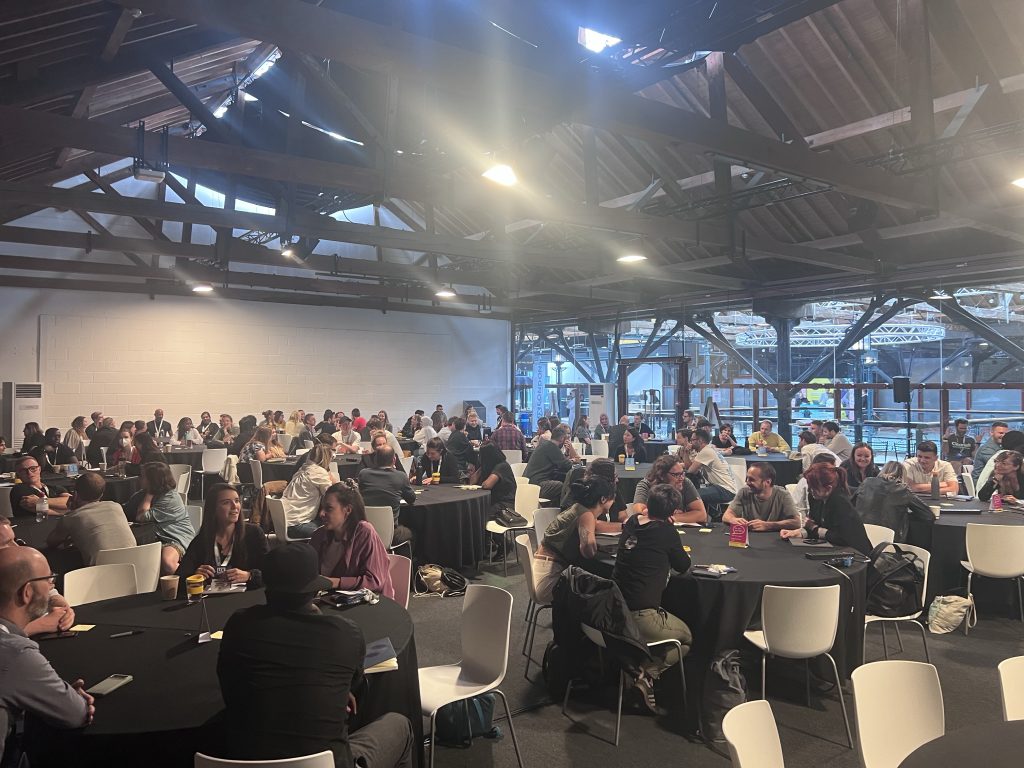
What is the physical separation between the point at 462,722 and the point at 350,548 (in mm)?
1099

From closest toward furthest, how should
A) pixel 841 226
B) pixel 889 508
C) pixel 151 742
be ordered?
pixel 151 742 → pixel 889 508 → pixel 841 226

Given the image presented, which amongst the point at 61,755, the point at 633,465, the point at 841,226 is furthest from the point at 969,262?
the point at 61,755

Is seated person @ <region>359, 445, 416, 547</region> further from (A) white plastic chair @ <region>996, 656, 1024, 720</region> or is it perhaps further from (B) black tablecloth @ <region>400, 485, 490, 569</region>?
(A) white plastic chair @ <region>996, 656, 1024, 720</region>

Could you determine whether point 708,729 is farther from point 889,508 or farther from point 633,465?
point 633,465

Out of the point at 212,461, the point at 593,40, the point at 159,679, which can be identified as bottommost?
the point at 159,679

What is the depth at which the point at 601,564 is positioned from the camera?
429 cm

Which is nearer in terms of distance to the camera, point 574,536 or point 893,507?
point 574,536

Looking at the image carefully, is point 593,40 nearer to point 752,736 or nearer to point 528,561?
point 528,561

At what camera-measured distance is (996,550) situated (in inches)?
197

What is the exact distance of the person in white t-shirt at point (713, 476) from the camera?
7.30 metres

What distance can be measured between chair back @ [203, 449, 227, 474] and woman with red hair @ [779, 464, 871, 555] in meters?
8.72

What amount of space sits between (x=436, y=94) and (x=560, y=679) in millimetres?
6305

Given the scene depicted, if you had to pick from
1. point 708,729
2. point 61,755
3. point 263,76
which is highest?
point 263,76

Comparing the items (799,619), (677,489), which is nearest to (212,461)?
(677,489)
